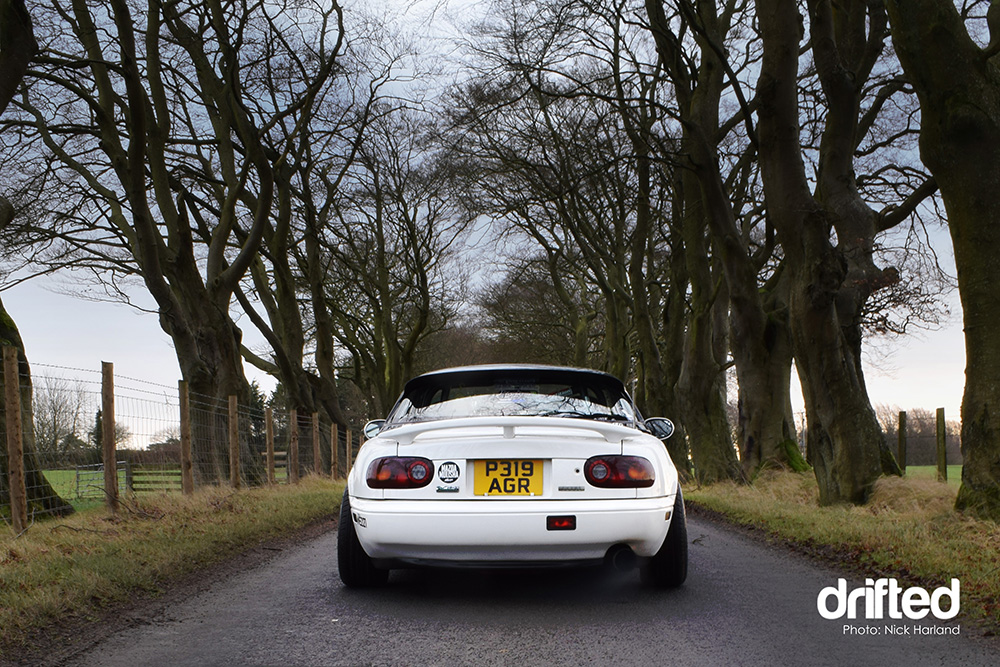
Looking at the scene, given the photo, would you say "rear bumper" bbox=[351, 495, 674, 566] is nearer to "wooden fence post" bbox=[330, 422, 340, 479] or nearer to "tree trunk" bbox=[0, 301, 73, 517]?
"tree trunk" bbox=[0, 301, 73, 517]

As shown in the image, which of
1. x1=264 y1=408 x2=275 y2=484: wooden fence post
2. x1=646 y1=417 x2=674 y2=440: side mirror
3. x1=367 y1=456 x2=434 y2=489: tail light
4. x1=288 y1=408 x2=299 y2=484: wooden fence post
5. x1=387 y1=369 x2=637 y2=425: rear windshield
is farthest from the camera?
x1=288 y1=408 x2=299 y2=484: wooden fence post

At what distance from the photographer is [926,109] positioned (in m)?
7.77

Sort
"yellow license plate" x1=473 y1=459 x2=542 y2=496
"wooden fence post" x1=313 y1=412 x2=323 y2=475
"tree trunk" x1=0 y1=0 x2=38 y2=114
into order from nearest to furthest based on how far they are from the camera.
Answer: "yellow license plate" x1=473 y1=459 x2=542 y2=496, "tree trunk" x1=0 y1=0 x2=38 y2=114, "wooden fence post" x1=313 y1=412 x2=323 y2=475

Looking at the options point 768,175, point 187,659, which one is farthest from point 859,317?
point 187,659

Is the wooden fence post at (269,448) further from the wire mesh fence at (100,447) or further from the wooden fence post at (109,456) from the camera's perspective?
the wooden fence post at (109,456)

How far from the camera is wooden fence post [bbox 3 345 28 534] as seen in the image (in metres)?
7.59

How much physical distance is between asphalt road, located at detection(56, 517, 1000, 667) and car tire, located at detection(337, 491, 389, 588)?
0.10 metres

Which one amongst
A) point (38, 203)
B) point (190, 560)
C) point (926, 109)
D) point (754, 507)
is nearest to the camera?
point (190, 560)

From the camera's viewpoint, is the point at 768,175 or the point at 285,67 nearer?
the point at 768,175

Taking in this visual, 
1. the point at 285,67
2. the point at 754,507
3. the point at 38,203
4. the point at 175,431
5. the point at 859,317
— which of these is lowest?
the point at 754,507

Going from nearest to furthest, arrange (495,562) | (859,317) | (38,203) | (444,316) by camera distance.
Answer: (495,562), (859,317), (38,203), (444,316)

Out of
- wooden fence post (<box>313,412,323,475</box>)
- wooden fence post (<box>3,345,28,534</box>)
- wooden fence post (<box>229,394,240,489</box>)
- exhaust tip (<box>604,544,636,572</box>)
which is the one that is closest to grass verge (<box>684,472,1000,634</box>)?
exhaust tip (<box>604,544,636,572</box>)

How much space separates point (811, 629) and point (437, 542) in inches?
77.1

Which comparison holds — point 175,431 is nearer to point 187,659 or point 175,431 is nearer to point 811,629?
point 187,659
